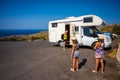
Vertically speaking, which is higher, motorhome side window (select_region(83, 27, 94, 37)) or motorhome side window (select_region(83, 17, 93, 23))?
motorhome side window (select_region(83, 17, 93, 23))

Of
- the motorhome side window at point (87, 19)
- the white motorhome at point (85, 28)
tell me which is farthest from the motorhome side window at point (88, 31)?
the motorhome side window at point (87, 19)

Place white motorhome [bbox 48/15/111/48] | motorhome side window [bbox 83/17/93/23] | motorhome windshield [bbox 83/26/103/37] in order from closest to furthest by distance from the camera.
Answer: white motorhome [bbox 48/15/111/48]
motorhome side window [bbox 83/17/93/23]
motorhome windshield [bbox 83/26/103/37]

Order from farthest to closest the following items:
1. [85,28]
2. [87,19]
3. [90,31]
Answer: [85,28] → [90,31] → [87,19]

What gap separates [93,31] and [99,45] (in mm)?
7436

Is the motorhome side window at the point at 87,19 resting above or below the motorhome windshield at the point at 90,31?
above

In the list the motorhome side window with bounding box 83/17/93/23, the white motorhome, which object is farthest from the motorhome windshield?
the motorhome side window with bounding box 83/17/93/23

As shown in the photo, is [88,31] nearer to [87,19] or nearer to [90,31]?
[90,31]

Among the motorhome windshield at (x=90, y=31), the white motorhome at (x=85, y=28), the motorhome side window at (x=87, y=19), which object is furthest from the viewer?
the motorhome windshield at (x=90, y=31)

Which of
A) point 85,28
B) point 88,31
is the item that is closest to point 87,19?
point 85,28

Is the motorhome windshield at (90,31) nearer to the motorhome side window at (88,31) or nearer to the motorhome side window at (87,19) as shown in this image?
the motorhome side window at (88,31)

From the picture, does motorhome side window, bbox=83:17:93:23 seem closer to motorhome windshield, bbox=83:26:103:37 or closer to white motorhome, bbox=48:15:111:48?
white motorhome, bbox=48:15:111:48

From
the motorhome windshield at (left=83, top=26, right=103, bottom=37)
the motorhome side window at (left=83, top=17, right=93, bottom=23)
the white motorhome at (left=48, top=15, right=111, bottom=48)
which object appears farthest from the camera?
the motorhome windshield at (left=83, top=26, right=103, bottom=37)

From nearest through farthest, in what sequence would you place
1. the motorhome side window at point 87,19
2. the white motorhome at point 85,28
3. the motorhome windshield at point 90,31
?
1. the white motorhome at point 85,28
2. the motorhome side window at point 87,19
3. the motorhome windshield at point 90,31

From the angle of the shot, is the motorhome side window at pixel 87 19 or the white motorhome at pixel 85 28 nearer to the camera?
the white motorhome at pixel 85 28
